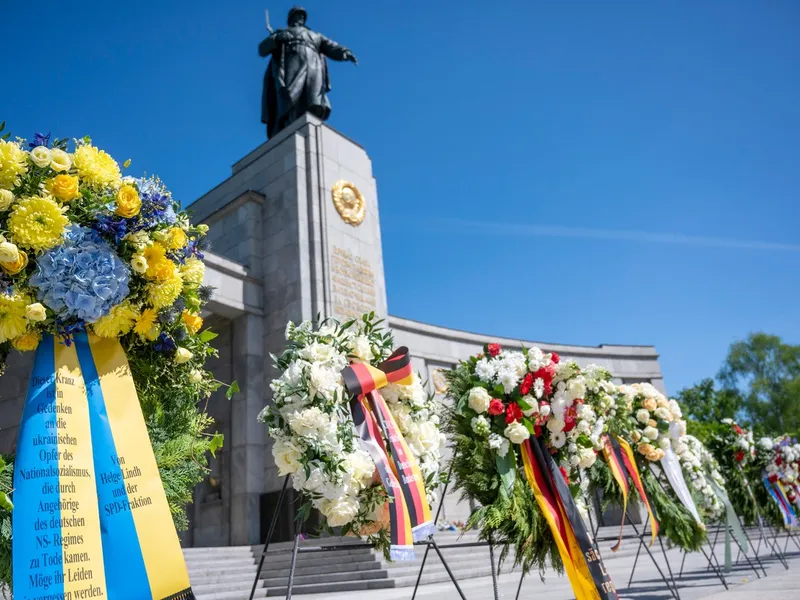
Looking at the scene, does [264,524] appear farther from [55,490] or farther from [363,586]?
[55,490]

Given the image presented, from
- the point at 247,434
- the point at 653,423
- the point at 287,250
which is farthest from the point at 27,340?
the point at 287,250

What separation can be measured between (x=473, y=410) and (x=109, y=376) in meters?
3.25

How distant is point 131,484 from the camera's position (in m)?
2.57

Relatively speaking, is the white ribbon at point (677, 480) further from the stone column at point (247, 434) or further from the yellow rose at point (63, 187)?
the stone column at point (247, 434)

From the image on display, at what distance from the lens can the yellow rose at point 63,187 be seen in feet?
8.58

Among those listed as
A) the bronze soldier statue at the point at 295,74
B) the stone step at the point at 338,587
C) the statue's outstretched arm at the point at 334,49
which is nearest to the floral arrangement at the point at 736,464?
the stone step at the point at 338,587

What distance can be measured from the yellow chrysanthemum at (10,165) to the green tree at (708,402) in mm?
44842

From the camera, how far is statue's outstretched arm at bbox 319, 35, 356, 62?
62.4 feet

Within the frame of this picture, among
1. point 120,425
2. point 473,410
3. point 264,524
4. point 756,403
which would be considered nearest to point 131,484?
point 120,425

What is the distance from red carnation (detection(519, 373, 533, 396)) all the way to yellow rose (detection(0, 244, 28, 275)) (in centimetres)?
398

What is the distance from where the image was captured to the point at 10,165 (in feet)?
8.45

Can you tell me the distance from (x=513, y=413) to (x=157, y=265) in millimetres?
3362

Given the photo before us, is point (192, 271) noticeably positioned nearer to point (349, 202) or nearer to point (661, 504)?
point (661, 504)

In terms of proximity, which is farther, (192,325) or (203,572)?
(203,572)
